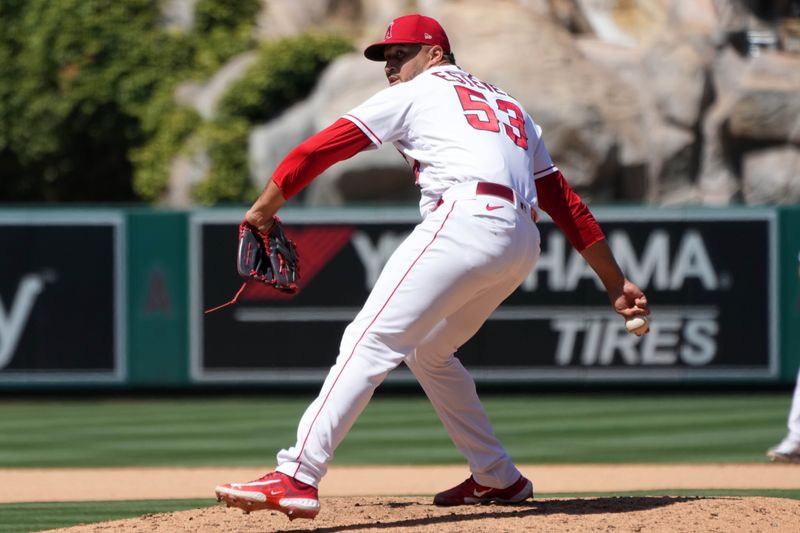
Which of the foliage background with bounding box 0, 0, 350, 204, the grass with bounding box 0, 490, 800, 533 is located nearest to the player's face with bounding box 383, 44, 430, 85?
the grass with bounding box 0, 490, 800, 533


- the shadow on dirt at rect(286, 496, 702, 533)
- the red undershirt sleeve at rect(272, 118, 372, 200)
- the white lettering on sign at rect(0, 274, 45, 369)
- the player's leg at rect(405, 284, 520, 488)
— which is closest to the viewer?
the red undershirt sleeve at rect(272, 118, 372, 200)

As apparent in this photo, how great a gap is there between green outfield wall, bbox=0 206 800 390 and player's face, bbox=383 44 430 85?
7442mm

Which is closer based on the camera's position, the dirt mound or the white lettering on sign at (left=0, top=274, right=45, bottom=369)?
the dirt mound

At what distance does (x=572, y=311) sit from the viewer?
1235cm

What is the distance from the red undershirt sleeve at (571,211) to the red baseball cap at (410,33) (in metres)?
0.65

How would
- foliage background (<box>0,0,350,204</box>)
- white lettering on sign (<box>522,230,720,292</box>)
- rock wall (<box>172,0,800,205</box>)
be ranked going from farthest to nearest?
foliage background (<box>0,0,350,204</box>), rock wall (<box>172,0,800,205</box>), white lettering on sign (<box>522,230,720,292</box>)

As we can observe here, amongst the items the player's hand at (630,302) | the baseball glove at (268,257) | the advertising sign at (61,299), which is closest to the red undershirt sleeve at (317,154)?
the baseball glove at (268,257)

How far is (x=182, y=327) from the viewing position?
12383 millimetres

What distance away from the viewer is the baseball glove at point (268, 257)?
4648mm

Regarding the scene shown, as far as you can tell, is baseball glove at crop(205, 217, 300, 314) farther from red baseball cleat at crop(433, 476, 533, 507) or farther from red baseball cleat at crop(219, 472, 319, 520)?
red baseball cleat at crop(433, 476, 533, 507)

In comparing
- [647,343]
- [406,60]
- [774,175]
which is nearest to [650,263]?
[647,343]

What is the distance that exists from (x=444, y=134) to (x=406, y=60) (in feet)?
1.20

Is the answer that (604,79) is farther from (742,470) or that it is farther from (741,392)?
(742,470)

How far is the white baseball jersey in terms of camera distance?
4.62m
